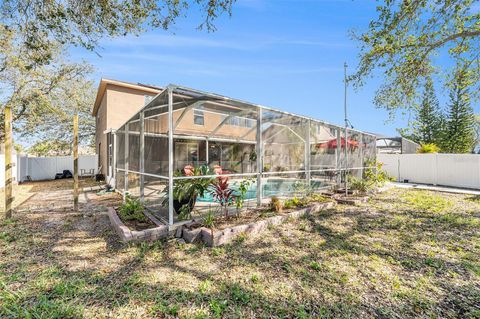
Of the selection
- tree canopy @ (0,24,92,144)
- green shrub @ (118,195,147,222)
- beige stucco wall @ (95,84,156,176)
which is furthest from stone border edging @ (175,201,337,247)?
tree canopy @ (0,24,92,144)

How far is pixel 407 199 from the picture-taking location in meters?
8.37

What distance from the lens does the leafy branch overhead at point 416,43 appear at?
6594 mm

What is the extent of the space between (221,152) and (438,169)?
11871 millimetres

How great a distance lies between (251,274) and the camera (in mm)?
3084

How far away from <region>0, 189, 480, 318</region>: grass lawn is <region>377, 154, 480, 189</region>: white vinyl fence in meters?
8.69

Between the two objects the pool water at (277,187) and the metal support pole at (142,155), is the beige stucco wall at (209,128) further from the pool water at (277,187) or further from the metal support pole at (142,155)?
the pool water at (277,187)

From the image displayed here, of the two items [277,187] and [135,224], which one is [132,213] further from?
[277,187]

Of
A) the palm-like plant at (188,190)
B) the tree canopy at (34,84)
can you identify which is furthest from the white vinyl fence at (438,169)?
the tree canopy at (34,84)

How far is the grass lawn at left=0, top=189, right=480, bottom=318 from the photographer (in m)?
2.39

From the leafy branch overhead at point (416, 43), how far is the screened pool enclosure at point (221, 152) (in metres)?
2.43

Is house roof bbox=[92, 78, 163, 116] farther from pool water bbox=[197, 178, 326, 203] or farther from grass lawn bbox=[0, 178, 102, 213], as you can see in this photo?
pool water bbox=[197, 178, 326, 203]

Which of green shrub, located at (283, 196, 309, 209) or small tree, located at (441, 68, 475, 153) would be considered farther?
small tree, located at (441, 68, 475, 153)

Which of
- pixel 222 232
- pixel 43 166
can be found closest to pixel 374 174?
pixel 222 232

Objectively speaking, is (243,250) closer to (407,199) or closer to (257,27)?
(257,27)
